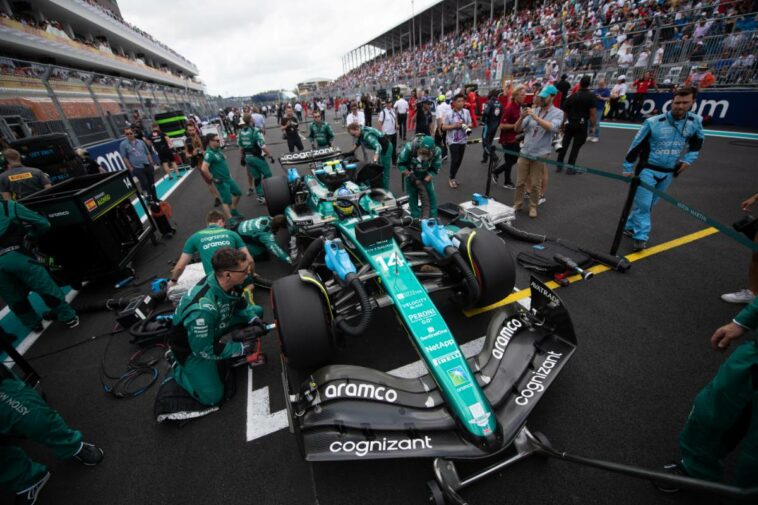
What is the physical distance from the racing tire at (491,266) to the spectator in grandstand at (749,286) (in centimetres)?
210

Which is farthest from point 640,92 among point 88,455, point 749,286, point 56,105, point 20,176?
point 56,105

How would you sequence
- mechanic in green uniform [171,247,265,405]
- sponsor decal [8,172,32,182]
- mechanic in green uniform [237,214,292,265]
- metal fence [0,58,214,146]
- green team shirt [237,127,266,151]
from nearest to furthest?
mechanic in green uniform [171,247,265,405], mechanic in green uniform [237,214,292,265], sponsor decal [8,172,32,182], green team shirt [237,127,266,151], metal fence [0,58,214,146]

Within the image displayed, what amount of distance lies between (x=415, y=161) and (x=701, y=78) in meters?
10.9

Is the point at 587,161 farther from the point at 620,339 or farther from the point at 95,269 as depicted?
the point at 95,269

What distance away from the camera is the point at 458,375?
2107 mm

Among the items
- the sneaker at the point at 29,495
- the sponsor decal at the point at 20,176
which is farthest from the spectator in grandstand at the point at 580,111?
the sponsor decal at the point at 20,176

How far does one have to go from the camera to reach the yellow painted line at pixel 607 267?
11.8ft

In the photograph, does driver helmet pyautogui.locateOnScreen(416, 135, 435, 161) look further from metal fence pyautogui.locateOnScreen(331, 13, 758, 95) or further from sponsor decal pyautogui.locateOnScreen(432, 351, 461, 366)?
metal fence pyautogui.locateOnScreen(331, 13, 758, 95)

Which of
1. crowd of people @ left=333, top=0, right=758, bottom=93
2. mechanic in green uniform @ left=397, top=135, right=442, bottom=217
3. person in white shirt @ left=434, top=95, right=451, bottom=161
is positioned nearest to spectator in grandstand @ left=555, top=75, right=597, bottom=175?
person in white shirt @ left=434, top=95, right=451, bottom=161

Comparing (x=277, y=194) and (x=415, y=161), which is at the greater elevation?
(x=415, y=161)

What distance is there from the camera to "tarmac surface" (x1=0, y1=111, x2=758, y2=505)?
2.04 meters

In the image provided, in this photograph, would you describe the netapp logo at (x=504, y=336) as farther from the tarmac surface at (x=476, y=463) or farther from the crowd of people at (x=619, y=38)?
the crowd of people at (x=619, y=38)

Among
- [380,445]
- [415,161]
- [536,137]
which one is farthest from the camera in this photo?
[536,137]

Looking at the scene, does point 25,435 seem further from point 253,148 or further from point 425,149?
point 253,148
